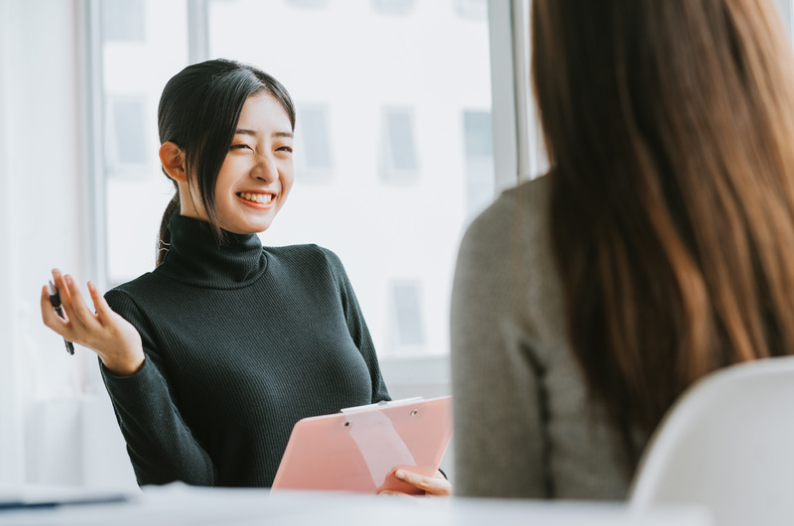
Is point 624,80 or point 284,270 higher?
point 624,80

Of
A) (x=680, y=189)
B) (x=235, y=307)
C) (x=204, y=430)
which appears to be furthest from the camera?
(x=235, y=307)

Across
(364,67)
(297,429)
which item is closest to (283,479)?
(297,429)

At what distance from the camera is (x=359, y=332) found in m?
1.60

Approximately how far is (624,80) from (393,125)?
187 cm

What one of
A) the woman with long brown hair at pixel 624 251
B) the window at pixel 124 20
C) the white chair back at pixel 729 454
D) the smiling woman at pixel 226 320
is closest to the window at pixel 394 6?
the window at pixel 124 20

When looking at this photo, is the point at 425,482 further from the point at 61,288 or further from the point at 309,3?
the point at 309,3

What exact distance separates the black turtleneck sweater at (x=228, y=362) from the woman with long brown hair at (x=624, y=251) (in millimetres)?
749

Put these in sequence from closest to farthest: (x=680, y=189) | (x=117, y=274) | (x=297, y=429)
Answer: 1. (x=680, y=189)
2. (x=297, y=429)
3. (x=117, y=274)

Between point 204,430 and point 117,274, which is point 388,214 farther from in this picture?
point 204,430

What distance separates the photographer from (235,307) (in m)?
Answer: 1.46

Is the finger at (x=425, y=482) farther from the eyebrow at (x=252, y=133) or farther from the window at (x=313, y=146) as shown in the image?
the window at (x=313, y=146)

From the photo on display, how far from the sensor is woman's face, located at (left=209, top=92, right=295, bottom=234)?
4.71 ft

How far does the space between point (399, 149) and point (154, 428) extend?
4.69ft

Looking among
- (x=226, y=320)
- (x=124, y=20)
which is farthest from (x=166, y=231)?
(x=124, y=20)
